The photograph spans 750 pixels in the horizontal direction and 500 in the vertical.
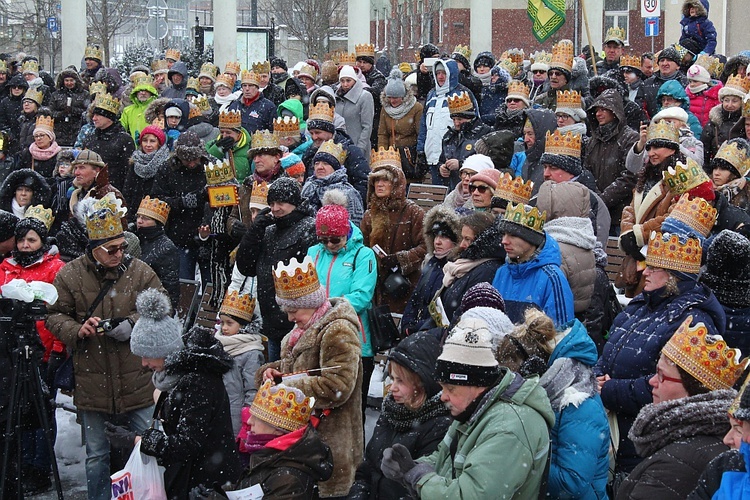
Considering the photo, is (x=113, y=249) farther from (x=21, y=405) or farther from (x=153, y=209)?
(x=153, y=209)

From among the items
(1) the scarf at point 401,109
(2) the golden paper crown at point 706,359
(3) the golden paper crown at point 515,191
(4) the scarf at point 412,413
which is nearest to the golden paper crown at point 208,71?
(1) the scarf at point 401,109

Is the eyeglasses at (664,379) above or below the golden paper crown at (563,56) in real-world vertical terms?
below

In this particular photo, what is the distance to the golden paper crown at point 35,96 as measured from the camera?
17.0 metres

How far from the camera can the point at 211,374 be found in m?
6.19

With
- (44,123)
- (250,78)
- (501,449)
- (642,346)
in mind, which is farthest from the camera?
(250,78)

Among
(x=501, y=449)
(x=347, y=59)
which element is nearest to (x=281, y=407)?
(x=501, y=449)

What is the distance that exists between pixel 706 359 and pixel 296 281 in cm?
263

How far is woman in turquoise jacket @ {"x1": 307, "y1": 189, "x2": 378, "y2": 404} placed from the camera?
7.90 metres

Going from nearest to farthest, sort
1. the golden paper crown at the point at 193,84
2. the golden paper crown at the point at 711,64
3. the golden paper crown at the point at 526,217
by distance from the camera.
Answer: the golden paper crown at the point at 526,217, the golden paper crown at the point at 711,64, the golden paper crown at the point at 193,84

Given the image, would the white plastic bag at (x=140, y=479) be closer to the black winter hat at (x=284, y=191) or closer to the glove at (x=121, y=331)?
the glove at (x=121, y=331)

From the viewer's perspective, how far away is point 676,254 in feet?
19.4

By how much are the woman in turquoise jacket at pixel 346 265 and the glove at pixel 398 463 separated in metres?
3.39

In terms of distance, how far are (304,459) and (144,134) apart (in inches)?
286

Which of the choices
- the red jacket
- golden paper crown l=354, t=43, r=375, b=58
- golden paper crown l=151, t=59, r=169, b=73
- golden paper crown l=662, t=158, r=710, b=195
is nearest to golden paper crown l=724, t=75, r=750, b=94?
golden paper crown l=662, t=158, r=710, b=195
